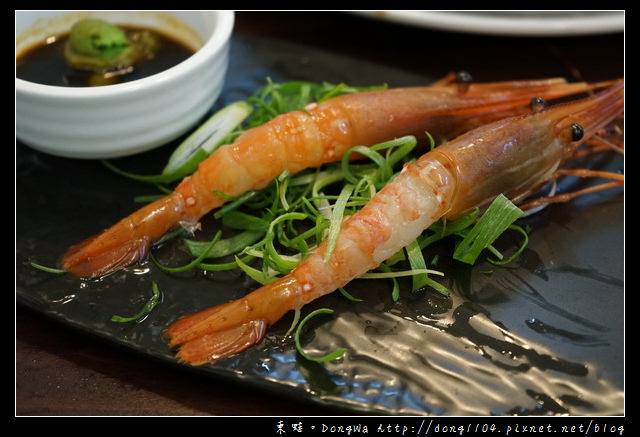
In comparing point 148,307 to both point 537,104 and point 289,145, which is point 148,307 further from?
point 537,104

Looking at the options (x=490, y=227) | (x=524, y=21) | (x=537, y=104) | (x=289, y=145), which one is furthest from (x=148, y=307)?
(x=524, y=21)

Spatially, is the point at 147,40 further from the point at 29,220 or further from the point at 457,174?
the point at 457,174

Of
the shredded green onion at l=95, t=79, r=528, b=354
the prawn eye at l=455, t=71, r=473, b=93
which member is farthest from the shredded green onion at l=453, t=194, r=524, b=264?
the prawn eye at l=455, t=71, r=473, b=93

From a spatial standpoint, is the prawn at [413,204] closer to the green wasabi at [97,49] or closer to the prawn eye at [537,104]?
the prawn eye at [537,104]

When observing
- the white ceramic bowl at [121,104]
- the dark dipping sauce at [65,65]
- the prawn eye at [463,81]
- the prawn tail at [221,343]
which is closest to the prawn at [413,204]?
the prawn tail at [221,343]

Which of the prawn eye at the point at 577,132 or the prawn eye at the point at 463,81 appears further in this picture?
the prawn eye at the point at 463,81

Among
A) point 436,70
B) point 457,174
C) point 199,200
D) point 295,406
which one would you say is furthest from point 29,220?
point 436,70

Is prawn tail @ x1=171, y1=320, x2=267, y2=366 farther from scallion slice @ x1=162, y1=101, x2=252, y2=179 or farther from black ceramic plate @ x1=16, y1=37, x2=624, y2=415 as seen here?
scallion slice @ x1=162, y1=101, x2=252, y2=179
